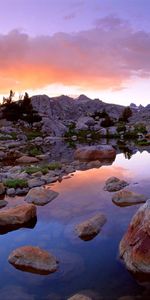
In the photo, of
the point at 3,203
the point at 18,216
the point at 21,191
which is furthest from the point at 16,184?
the point at 18,216

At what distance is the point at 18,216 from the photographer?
50.0ft

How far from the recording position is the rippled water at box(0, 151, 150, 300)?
9750 mm

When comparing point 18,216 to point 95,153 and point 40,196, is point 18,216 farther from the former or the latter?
point 95,153

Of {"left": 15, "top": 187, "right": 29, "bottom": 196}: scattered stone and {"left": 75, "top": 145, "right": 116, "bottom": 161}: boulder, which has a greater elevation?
{"left": 75, "top": 145, "right": 116, "bottom": 161}: boulder

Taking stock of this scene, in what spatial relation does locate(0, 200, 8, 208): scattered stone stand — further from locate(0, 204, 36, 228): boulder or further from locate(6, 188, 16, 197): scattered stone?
locate(0, 204, 36, 228): boulder

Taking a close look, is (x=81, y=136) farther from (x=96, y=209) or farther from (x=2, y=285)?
(x=2, y=285)

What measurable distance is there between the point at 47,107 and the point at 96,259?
142 m

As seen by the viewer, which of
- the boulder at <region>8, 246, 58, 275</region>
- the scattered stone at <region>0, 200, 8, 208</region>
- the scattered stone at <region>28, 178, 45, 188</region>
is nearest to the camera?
the boulder at <region>8, 246, 58, 275</region>

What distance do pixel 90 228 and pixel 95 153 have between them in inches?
950

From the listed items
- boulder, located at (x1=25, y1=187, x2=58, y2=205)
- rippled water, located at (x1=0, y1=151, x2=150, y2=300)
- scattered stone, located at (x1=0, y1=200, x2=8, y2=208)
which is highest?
boulder, located at (x1=25, y1=187, x2=58, y2=205)

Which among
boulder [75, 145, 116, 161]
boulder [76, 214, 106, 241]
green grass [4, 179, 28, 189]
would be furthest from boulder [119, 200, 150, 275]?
boulder [75, 145, 116, 161]

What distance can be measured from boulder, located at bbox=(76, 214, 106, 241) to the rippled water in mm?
211

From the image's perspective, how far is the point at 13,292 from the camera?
974 centimetres

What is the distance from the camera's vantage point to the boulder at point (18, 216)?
49.1 ft
